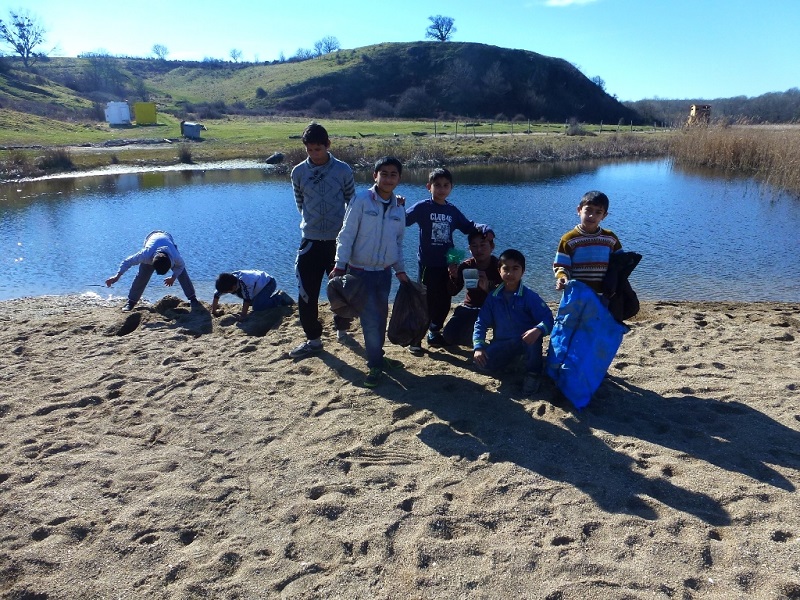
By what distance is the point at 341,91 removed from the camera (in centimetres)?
6981

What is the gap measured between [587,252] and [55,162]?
27451 mm

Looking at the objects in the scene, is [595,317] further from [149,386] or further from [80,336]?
[80,336]

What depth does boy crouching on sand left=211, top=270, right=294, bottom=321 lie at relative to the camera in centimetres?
688

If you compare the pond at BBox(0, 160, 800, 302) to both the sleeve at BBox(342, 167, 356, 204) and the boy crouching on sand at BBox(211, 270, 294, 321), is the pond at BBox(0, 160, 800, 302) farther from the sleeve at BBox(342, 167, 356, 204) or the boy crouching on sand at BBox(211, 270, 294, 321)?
the sleeve at BBox(342, 167, 356, 204)

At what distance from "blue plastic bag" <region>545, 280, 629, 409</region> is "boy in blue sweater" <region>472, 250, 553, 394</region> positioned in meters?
0.25

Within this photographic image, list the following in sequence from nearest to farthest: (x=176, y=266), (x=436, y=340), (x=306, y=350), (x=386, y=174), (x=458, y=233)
Result: (x=386, y=174), (x=306, y=350), (x=436, y=340), (x=176, y=266), (x=458, y=233)

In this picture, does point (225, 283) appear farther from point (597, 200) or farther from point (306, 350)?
point (597, 200)

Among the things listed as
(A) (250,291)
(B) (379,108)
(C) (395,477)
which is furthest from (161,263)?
(B) (379,108)

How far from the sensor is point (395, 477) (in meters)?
3.65

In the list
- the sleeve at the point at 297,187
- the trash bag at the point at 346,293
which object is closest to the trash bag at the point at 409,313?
the trash bag at the point at 346,293

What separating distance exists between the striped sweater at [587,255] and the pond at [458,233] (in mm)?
4377

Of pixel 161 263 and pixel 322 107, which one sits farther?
pixel 322 107

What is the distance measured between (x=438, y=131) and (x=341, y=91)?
3428 cm

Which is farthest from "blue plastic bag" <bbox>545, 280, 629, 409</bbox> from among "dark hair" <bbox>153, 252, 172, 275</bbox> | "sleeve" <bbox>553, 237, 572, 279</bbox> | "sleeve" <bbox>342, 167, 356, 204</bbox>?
"dark hair" <bbox>153, 252, 172, 275</bbox>
